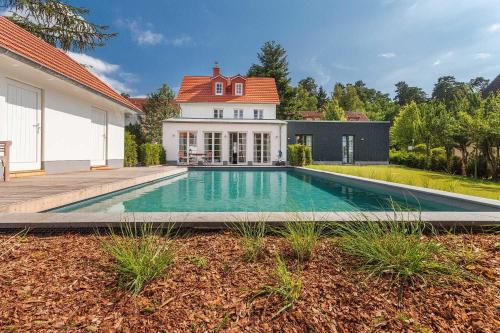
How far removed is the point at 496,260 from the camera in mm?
2090

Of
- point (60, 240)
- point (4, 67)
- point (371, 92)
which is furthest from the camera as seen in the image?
point (371, 92)

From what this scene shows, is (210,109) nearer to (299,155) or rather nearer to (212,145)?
(212,145)

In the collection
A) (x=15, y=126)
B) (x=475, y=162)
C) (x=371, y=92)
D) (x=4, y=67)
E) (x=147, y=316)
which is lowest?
(x=147, y=316)

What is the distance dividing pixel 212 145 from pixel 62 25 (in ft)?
33.0

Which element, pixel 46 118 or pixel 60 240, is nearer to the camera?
pixel 60 240

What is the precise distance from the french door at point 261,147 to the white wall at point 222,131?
0.79ft

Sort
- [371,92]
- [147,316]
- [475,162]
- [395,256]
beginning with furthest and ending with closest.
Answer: [371,92]
[475,162]
[395,256]
[147,316]

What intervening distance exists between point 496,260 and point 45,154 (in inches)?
380

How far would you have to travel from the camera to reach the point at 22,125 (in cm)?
706

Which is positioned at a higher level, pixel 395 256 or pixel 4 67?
pixel 4 67

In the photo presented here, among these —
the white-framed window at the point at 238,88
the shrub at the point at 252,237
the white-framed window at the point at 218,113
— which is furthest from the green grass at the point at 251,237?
the white-framed window at the point at 238,88

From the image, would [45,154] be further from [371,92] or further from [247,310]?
[371,92]

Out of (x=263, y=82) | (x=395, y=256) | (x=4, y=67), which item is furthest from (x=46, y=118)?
(x=263, y=82)

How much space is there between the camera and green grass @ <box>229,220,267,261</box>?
7.14ft
